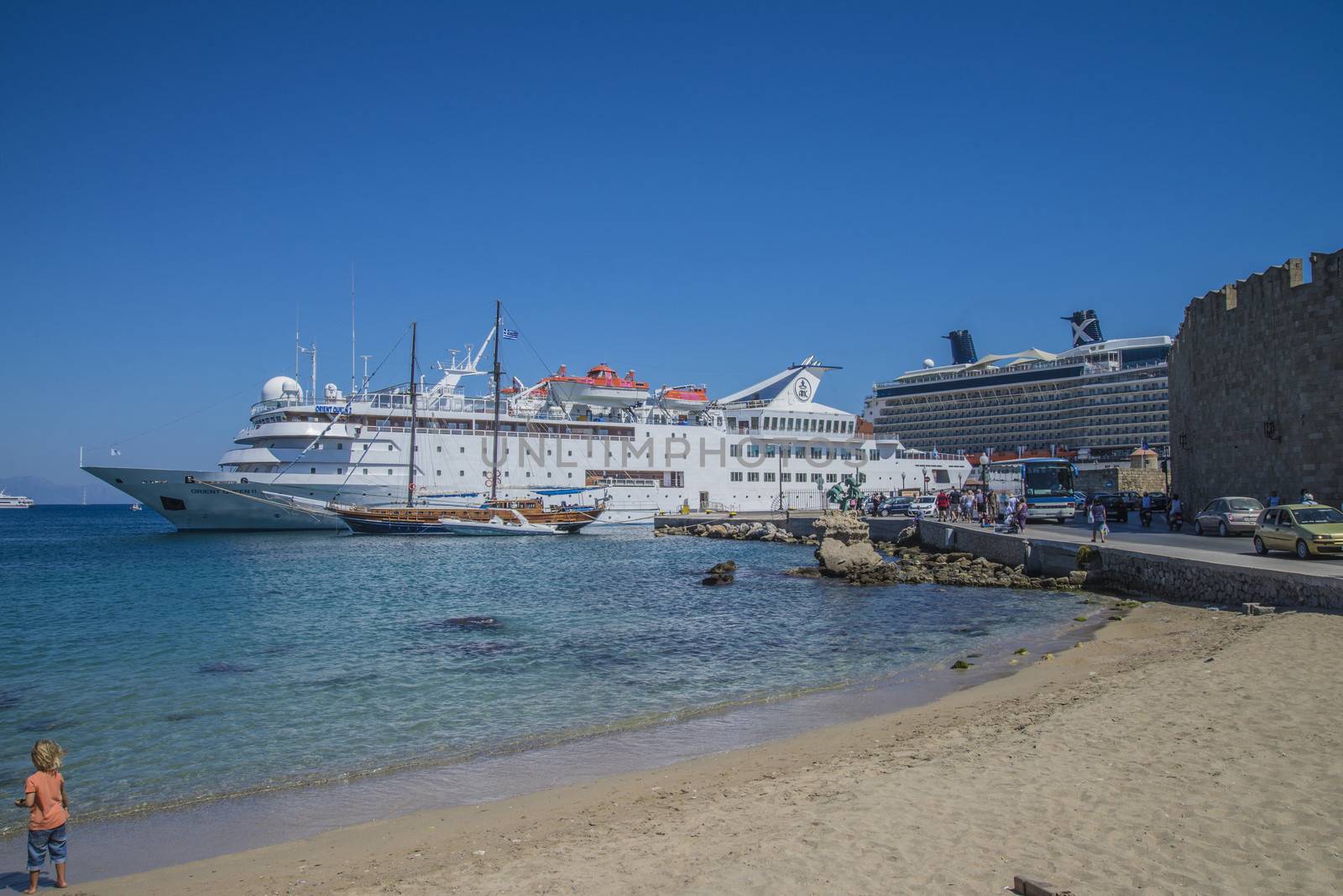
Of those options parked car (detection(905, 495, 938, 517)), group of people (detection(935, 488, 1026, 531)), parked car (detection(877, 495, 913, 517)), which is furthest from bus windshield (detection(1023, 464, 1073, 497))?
parked car (detection(877, 495, 913, 517))

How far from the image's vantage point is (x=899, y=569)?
2447 cm

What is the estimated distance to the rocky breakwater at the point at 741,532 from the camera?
40.3m

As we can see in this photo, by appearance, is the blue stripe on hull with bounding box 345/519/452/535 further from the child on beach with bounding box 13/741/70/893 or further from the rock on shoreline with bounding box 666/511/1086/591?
the child on beach with bounding box 13/741/70/893

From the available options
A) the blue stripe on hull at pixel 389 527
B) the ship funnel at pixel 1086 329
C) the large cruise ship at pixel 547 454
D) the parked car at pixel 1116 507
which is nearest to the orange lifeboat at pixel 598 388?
the large cruise ship at pixel 547 454

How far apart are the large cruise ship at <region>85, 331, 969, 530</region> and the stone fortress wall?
98.0 feet

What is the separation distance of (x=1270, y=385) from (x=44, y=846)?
80.2 ft

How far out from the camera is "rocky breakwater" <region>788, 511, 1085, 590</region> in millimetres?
20798

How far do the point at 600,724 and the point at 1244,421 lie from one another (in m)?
21.0

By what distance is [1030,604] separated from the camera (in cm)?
1758

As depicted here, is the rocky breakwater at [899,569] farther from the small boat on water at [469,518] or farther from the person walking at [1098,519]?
the small boat on water at [469,518]

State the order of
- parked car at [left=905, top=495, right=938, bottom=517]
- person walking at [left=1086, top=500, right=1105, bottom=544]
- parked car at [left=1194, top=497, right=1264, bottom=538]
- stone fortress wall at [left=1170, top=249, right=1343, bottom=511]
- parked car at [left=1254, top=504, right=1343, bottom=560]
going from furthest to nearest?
parked car at [left=905, top=495, right=938, bottom=517] < parked car at [left=1194, top=497, right=1264, bottom=538] < person walking at [left=1086, top=500, right=1105, bottom=544] < stone fortress wall at [left=1170, top=249, right=1343, bottom=511] < parked car at [left=1254, top=504, right=1343, bottom=560]

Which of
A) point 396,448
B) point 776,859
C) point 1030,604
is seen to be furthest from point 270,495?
point 776,859

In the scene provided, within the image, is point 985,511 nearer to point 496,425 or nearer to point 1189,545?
point 1189,545

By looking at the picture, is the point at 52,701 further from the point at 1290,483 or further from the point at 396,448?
the point at 396,448
